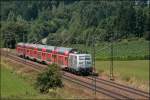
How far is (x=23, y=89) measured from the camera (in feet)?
192

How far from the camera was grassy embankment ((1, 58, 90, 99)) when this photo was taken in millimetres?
46966

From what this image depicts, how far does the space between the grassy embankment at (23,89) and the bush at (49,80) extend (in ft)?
2.55

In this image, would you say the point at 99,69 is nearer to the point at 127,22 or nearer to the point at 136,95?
the point at 136,95

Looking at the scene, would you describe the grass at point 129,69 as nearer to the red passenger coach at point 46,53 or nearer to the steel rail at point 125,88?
the steel rail at point 125,88

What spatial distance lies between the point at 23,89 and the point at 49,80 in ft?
21.7

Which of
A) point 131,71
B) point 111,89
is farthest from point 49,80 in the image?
point 131,71

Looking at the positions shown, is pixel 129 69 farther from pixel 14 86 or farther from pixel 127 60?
pixel 14 86

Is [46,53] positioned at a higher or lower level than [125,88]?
higher

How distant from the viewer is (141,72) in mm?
66438

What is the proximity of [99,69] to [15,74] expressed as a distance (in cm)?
1604

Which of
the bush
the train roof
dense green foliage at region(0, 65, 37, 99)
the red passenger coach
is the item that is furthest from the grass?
dense green foliage at region(0, 65, 37, 99)

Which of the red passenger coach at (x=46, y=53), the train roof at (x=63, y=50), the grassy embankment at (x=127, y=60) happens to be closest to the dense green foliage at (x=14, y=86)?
the red passenger coach at (x=46, y=53)

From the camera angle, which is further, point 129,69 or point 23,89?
point 129,69

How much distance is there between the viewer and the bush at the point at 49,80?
5325cm
